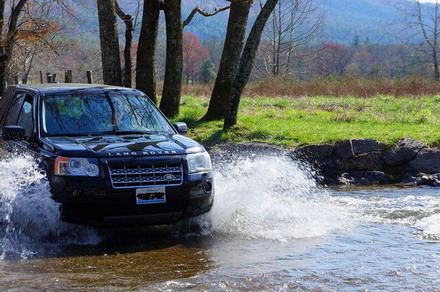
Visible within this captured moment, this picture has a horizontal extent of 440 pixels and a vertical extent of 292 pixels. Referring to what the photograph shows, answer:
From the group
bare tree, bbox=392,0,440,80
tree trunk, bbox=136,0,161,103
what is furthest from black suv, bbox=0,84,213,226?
bare tree, bbox=392,0,440,80

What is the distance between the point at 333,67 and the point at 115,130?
435ft

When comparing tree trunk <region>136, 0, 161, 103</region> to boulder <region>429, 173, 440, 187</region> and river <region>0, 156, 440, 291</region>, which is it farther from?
river <region>0, 156, 440, 291</region>

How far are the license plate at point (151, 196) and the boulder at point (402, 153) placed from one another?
8.38m

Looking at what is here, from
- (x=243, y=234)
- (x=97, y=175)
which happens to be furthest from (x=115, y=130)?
(x=243, y=234)

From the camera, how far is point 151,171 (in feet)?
25.7

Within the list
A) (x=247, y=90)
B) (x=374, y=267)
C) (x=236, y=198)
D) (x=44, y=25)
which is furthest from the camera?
(x=247, y=90)

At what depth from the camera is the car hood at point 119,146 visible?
7742 mm

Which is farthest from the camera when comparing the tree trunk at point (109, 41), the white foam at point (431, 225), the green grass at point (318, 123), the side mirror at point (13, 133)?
the tree trunk at point (109, 41)

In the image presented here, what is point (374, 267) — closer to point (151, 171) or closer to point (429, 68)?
point (151, 171)

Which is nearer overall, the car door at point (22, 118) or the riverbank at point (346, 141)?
the car door at point (22, 118)

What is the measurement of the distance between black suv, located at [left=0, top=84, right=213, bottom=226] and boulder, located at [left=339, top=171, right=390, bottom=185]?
6.07 meters

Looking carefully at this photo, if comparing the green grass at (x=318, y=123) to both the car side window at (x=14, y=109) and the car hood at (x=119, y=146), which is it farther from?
the car hood at (x=119, y=146)

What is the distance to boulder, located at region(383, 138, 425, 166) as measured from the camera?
15.2 metres

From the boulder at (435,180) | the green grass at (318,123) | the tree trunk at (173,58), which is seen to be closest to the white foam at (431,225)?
Answer: the boulder at (435,180)
